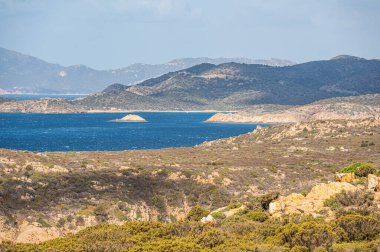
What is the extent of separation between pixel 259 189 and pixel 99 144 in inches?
4504

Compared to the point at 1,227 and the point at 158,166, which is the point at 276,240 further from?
the point at 158,166

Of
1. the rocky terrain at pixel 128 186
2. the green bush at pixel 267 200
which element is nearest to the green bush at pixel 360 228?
the green bush at pixel 267 200

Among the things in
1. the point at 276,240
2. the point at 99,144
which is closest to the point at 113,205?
the point at 276,240

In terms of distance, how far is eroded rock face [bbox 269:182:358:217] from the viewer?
30.6 metres

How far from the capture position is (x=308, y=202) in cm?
3169

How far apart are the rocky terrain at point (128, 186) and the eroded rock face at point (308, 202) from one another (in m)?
3.99

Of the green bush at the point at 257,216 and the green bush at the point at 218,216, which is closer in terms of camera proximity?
the green bush at the point at 257,216

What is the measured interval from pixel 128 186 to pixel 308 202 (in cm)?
2279

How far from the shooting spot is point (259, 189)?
52.9 meters

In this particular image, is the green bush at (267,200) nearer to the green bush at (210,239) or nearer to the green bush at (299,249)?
the green bush at (210,239)

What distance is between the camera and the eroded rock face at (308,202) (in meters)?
30.6

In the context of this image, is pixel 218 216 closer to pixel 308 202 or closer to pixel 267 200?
pixel 267 200

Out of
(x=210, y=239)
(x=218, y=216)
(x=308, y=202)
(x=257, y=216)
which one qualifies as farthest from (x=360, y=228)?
(x=218, y=216)

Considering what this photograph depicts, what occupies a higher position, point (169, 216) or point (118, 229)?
point (118, 229)
